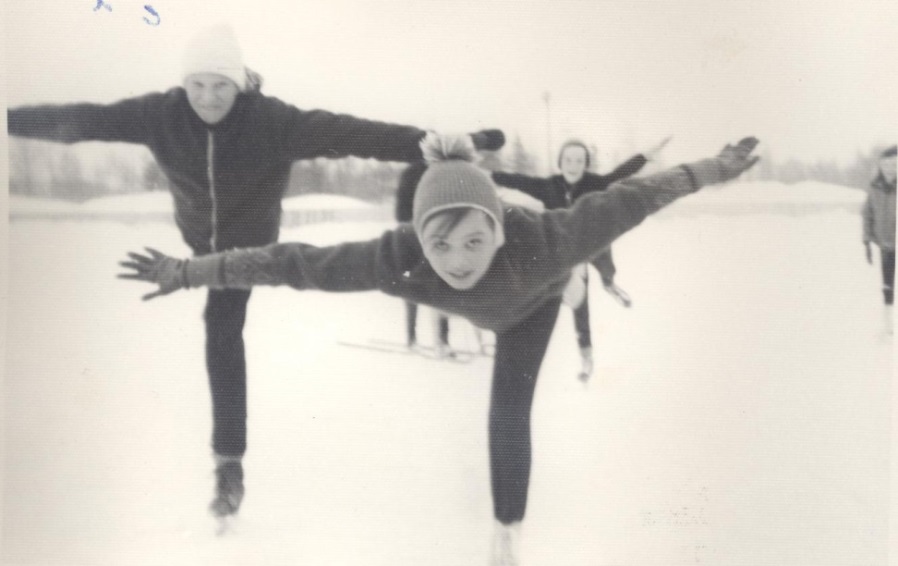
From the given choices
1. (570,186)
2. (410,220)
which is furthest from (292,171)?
(570,186)

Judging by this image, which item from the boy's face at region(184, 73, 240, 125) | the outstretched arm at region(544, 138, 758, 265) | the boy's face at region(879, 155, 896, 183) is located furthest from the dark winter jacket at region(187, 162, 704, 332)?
the boy's face at region(879, 155, 896, 183)

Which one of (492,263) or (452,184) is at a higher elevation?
(452,184)

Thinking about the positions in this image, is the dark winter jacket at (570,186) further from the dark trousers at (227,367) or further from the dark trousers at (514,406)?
the dark trousers at (227,367)

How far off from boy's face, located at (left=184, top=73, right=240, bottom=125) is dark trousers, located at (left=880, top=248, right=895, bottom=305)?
100cm

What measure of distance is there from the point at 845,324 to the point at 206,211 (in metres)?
0.97

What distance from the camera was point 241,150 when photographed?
3.28 ft

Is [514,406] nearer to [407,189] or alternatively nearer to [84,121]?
[407,189]

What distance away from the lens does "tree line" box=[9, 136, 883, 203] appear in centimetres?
99

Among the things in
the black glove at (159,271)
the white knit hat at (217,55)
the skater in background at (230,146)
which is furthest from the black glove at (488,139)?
the black glove at (159,271)

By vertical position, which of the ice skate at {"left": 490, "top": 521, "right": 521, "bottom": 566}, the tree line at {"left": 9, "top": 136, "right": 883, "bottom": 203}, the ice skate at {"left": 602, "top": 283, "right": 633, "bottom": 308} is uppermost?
the tree line at {"left": 9, "top": 136, "right": 883, "bottom": 203}

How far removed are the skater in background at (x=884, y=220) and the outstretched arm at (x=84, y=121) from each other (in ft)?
3.56

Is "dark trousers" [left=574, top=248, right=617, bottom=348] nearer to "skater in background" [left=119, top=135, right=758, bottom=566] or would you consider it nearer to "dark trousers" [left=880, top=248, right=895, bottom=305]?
"skater in background" [left=119, top=135, right=758, bottom=566]

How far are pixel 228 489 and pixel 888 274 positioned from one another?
3.42ft

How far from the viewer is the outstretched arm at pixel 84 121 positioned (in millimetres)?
1008
